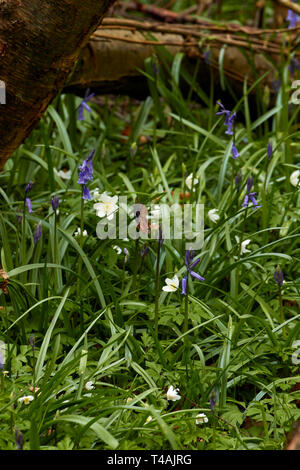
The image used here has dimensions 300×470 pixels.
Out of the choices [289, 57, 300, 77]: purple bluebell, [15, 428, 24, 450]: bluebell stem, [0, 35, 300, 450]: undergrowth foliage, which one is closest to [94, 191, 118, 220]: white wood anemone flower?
[0, 35, 300, 450]: undergrowth foliage

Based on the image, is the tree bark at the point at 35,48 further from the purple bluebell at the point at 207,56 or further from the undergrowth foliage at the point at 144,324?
the purple bluebell at the point at 207,56

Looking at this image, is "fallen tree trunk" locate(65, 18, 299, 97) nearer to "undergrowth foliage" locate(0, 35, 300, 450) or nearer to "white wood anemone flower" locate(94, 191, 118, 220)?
"undergrowth foliage" locate(0, 35, 300, 450)

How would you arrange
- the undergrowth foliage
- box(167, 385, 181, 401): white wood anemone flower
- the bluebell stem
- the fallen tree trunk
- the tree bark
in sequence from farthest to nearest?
1. the fallen tree trunk
2. the tree bark
3. box(167, 385, 181, 401): white wood anemone flower
4. the undergrowth foliage
5. the bluebell stem

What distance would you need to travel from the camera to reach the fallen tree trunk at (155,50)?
3.43m

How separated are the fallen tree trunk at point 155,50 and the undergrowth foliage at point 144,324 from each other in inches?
21.4

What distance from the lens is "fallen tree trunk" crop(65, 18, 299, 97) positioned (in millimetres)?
3428

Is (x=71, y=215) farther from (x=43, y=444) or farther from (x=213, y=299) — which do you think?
(x=43, y=444)

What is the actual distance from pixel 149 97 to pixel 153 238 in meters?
1.45

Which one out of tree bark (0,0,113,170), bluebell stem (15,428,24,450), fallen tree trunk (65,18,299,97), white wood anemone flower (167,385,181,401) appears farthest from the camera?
fallen tree trunk (65,18,299,97)

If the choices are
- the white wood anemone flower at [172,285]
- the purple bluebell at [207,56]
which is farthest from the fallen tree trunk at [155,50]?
the white wood anemone flower at [172,285]

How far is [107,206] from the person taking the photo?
235 centimetres

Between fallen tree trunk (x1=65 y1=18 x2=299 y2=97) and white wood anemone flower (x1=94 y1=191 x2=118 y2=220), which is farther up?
fallen tree trunk (x1=65 y1=18 x2=299 y2=97)

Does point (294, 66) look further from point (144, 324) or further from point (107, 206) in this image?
point (144, 324)

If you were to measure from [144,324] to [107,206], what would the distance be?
1.63 ft
